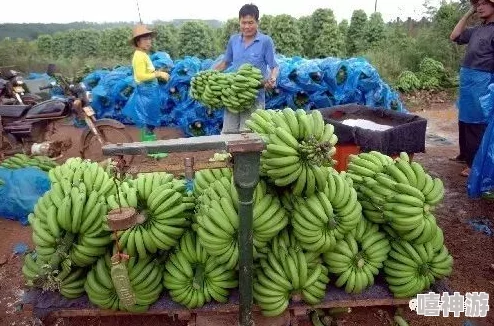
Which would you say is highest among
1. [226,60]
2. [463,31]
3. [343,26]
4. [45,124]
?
[343,26]

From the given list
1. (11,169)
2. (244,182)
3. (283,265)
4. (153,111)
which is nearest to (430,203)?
(283,265)

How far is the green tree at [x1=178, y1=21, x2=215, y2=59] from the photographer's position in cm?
1920

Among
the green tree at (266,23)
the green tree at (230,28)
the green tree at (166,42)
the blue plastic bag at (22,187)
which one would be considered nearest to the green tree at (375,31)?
the green tree at (266,23)

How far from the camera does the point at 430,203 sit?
2471 mm

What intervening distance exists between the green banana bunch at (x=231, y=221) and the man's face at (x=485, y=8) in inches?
184

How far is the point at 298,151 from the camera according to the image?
2.11m

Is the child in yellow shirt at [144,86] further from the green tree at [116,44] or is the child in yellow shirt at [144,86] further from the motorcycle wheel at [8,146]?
the green tree at [116,44]

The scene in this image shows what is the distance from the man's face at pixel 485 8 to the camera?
5.06m

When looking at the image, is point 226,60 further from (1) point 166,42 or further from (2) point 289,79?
(1) point 166,42

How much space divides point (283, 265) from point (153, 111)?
5.54 meters

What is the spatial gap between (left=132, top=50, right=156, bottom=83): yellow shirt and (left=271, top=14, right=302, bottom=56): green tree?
11671 millimetres

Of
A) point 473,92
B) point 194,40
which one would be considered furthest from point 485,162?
point 194,40

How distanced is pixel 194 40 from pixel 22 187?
15789mm

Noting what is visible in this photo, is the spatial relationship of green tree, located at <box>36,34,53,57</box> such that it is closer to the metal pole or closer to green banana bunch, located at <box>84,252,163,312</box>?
green banana bunch, located at <box>84,252,163,312</box>
